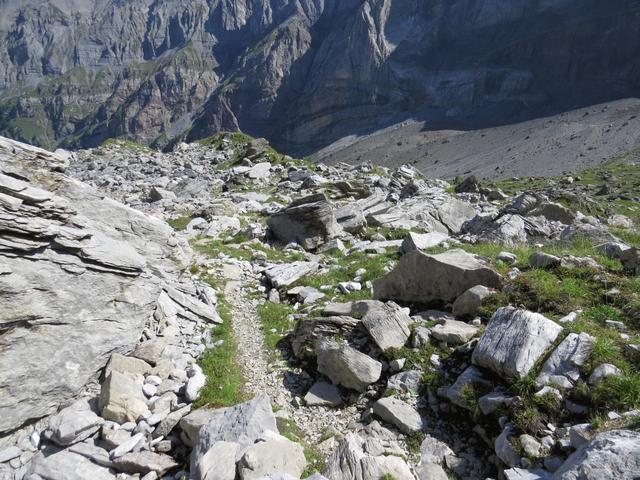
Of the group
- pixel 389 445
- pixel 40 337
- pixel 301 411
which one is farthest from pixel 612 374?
pixel 40 337

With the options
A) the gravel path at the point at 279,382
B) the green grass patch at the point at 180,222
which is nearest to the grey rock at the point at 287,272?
the gravel path at the point at 279,382

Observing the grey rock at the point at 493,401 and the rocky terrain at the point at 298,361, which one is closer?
the rocky terrain at the point at 298,361

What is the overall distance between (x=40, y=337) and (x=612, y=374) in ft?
40.5

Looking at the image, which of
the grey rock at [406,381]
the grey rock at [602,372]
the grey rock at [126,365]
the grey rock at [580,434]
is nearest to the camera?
the grey rock at [580,434]

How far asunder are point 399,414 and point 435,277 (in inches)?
206

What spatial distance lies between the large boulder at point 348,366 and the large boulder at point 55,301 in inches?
220

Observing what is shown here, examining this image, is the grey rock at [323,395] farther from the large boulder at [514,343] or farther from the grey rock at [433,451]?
the large boulder at [514,343]

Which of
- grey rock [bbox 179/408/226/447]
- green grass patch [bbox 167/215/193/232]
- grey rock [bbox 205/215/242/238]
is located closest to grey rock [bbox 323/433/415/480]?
grey rock [bbox 179/408/226/447]

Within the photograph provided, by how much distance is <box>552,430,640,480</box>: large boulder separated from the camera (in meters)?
4.97

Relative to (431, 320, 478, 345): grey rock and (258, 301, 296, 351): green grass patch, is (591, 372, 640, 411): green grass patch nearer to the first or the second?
(431, 320, 478, 345): grey rock

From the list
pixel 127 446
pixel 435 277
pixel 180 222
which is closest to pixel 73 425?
pixel 127 446

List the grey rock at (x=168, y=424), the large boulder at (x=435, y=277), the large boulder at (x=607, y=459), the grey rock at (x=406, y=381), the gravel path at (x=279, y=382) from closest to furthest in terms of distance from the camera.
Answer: the large boulder at (x=607, y=459)
the grey rock at (x=168, y=424)
the gravel path at (x=279, y=382)
the grey rock at (x=406, y=381)
the large boulder at (x=435, y=277)

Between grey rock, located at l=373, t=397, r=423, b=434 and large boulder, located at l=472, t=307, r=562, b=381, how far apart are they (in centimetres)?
191

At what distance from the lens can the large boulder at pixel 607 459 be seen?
4.97 m
